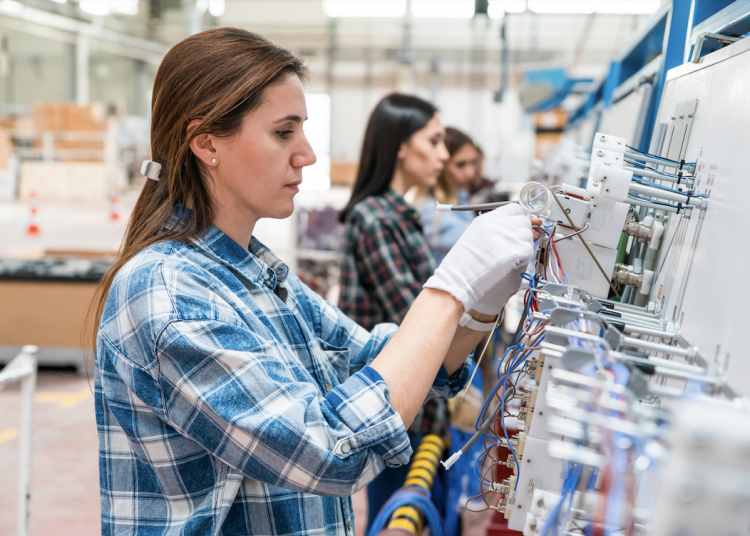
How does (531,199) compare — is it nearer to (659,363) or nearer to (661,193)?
(661,193)

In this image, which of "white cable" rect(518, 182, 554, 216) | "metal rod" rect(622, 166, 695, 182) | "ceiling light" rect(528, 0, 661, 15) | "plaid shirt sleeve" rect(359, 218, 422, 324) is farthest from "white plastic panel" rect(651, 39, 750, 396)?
"ceiling light" rect(528, 0, 661, 15)

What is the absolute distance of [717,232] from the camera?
31.7 inches

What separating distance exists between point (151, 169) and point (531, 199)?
621mm

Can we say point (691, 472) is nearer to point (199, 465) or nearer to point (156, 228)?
point (199, 465)

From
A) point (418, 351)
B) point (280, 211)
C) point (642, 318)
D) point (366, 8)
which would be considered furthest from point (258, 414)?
point (366, 8)

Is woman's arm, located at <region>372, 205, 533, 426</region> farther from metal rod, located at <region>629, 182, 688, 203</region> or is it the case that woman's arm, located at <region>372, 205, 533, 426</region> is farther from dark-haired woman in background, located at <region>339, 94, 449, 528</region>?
dark-haired woman in background, located at <region>339, 94, 449, 528</region>

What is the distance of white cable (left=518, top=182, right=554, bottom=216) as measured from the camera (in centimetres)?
94

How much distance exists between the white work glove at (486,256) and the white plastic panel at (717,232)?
8.9 inches

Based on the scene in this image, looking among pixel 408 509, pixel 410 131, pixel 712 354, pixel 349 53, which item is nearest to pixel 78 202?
pixel 349 53

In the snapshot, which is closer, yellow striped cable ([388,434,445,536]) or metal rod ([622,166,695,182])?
metal rod ([622,166,695,182])

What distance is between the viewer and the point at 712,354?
0.74 metres

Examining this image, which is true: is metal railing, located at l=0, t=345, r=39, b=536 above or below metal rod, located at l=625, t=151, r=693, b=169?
below

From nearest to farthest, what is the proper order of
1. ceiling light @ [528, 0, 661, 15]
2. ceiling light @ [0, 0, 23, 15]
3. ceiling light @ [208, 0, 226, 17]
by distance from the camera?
ceiling light @ [528, 0, 661, 15]
ceiling light @ [0, 0, 23, 15]
ceiling light @ [208, 0, 226, 17]

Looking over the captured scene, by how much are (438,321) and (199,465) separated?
0.41 metres
